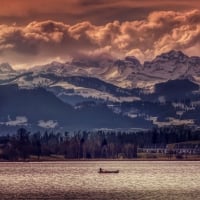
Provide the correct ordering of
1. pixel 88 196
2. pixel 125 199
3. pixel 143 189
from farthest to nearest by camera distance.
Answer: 1. pixel 143 189
2. pixel 88 196
3. pixel 125 199

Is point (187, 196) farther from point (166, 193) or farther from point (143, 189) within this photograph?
point (143, 189)

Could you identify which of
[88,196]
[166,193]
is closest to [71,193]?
[88,196]

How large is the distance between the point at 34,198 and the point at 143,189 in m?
34.2

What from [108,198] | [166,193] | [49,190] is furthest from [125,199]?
[49,190]

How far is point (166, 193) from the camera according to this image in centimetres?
18388

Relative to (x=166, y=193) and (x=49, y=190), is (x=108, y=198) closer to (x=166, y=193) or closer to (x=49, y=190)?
(x=166, y=193)

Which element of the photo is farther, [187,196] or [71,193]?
[71,193]

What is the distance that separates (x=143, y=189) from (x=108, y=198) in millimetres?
26868

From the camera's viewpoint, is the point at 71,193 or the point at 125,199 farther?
the point at 71,193

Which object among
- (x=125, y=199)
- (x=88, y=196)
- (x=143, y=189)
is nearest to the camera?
(x=125, y=199)

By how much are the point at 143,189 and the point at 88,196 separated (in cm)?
2320

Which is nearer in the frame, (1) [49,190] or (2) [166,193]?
(2) [166,193]

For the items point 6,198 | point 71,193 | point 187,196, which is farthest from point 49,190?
point 187,196

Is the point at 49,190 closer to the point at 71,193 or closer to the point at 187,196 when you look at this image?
the point at 71,193
